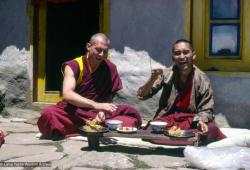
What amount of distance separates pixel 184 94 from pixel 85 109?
1.24 metres

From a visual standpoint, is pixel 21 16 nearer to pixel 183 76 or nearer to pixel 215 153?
pixel 183 76

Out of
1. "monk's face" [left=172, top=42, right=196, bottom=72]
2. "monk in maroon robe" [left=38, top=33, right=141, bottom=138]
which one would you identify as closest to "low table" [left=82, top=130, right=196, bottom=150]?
"monk in maroon robe" [left=38, top=33, right=141, bottom=138]

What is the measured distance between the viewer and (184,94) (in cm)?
519

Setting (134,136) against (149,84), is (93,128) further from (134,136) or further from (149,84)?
(149,84)

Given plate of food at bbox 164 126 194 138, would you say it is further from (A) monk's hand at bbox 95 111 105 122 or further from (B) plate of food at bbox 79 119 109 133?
(A) monk's hand at bbox 95 111 105 122

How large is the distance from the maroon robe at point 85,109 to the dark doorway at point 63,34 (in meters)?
1.76

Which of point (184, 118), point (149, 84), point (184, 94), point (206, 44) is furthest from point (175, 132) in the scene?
point (206, 44)

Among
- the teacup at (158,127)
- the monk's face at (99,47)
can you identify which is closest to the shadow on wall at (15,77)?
the monk's face at (99,47)

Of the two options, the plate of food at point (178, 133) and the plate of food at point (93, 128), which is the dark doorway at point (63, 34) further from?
the plate of food at point (178, 133)

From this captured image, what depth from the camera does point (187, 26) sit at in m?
6.15

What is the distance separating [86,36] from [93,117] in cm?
218

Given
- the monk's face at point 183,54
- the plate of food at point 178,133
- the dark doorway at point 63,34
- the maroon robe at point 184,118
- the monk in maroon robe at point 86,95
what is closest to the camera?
the plate of food at point 178,133

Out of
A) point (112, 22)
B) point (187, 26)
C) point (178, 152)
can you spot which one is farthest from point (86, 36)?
point (178, 152)

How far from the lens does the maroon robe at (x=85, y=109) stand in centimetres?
535
